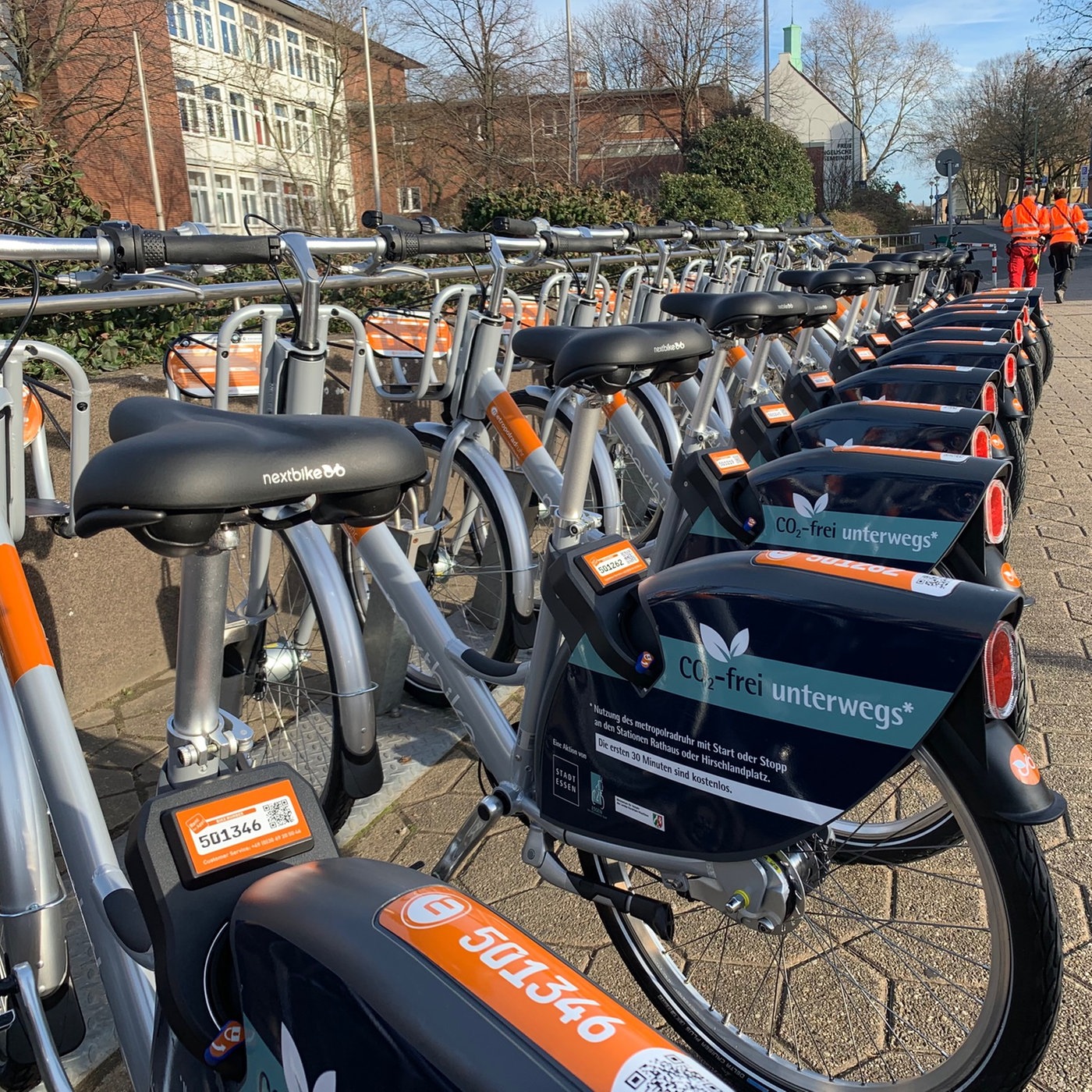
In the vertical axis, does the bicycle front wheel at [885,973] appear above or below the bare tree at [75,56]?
below

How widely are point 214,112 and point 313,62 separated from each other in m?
3.77

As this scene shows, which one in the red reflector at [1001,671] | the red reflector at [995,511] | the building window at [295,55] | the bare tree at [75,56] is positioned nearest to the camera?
the red reflector at [1001,671]

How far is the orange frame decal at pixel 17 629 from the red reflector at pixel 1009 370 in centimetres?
384

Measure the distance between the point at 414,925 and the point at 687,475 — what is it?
73.2 inches

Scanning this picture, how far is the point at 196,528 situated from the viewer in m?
1.08

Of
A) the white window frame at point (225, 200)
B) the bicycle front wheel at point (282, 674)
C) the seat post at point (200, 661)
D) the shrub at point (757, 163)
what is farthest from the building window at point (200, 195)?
the seat post at point (200, 661)

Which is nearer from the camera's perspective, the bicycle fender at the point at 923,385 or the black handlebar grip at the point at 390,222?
the black handlebar grip at the point at 390,222

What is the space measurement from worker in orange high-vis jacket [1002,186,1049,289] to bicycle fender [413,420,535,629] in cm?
1333

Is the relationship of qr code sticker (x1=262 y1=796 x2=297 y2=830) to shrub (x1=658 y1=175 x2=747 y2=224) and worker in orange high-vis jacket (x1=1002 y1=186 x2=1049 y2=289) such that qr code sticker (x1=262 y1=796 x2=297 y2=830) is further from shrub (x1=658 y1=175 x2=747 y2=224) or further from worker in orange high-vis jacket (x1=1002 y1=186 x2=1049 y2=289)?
worker in orange high-vis jacket (x1=1002 y1=186 x2=1049 y2=289)

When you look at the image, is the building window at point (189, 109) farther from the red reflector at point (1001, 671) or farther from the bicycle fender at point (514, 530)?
the red reflector at point (1001, 671)

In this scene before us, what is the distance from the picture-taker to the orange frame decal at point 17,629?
158 centimetres

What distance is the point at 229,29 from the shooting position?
95.0 feet

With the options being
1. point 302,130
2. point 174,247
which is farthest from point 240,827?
point 302,130

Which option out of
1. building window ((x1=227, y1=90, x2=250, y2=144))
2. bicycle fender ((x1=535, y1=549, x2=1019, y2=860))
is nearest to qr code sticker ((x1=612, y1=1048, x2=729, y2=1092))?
bicycle fender ((x1=535, y1=549, x2=1019, y2=860))
